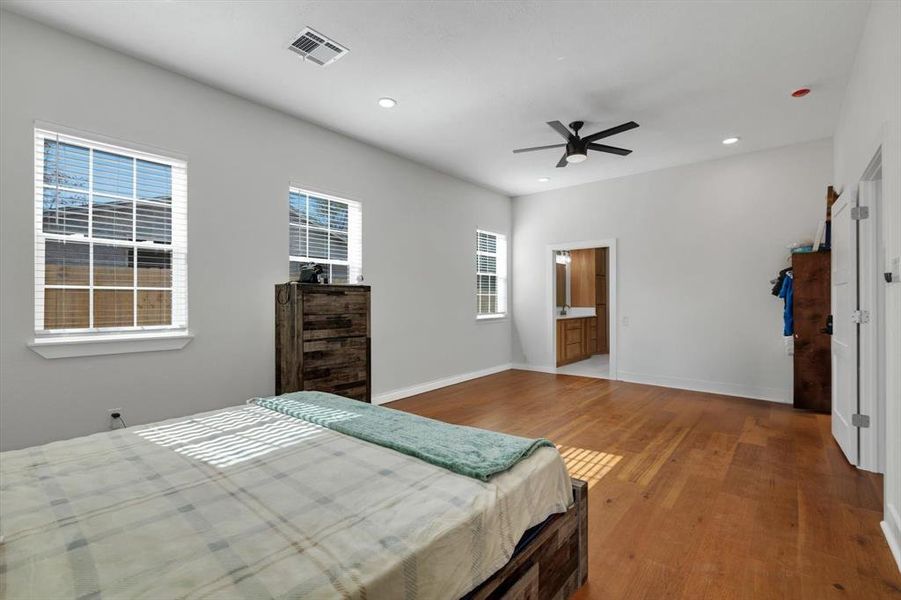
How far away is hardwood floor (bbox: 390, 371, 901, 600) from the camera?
1828 millimetres

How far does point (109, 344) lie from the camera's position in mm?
2984

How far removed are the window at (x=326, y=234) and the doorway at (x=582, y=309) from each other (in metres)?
3.43

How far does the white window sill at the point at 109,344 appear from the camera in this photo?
2.76 metres

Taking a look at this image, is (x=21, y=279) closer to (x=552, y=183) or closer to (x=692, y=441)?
(x=692, y=441)

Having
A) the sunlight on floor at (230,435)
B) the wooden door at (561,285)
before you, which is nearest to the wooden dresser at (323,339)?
the sunlight on floor at (230,435)

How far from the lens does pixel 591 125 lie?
14.1ft

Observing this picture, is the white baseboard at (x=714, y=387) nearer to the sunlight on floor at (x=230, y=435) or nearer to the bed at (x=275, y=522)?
the bed at (x=275, y=522)

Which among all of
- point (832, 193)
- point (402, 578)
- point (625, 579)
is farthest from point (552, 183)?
point (402, 578)

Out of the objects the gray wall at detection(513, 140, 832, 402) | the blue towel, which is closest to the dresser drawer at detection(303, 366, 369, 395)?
the gray wall at detection(513, 140, 832, 402)

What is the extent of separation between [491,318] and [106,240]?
497cm

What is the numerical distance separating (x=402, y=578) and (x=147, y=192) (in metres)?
3.47

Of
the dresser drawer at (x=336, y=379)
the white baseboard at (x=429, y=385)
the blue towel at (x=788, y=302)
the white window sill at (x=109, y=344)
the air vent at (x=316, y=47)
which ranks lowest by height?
the white baseboard at (x=429, y=385)

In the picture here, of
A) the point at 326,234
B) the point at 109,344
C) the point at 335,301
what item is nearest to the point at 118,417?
the point at 109,344

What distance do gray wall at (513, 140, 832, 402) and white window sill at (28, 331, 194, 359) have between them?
5.33 metres
